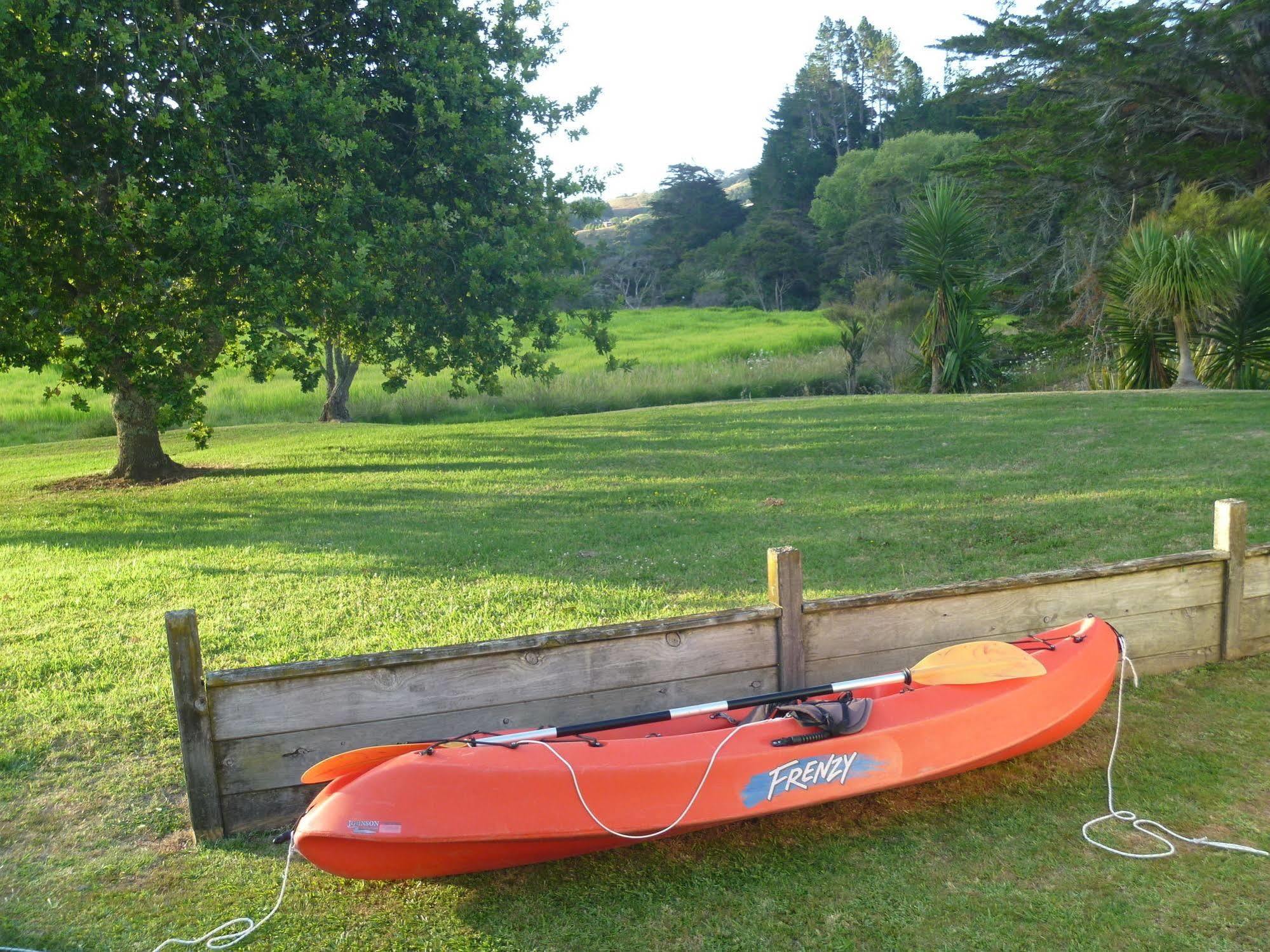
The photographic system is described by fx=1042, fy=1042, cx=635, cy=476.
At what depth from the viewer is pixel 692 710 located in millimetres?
4301

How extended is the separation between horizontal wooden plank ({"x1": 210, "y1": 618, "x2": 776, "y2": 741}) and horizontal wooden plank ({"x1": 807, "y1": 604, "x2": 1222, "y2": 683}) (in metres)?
0.70

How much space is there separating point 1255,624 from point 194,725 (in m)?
5.42

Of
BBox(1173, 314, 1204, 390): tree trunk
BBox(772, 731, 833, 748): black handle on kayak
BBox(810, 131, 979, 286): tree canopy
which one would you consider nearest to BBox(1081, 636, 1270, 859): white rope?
BBox(772, 731, 833, 748): black handle on kayak

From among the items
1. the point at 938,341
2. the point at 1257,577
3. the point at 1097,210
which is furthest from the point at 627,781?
the point at 1097,210

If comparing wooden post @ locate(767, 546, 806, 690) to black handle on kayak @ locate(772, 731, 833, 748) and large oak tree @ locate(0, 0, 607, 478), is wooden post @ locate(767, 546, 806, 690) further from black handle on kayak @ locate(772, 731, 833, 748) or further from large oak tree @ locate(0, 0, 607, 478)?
large oak tree @ locate(0, 0, 607, 478)

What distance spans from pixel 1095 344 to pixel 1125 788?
21787mm

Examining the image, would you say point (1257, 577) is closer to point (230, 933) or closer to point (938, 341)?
point (230, 933)

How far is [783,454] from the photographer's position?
14.4 metres

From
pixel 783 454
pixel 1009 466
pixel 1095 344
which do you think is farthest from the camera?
pixel 1095 344

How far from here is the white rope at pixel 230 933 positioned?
11.7 feet

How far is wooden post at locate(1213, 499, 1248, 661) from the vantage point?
216 inches

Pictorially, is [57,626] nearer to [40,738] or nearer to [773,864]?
[40,738]

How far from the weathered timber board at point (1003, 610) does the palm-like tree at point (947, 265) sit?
616 inches

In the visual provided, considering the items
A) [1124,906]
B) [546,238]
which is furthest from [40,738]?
[546,238]
